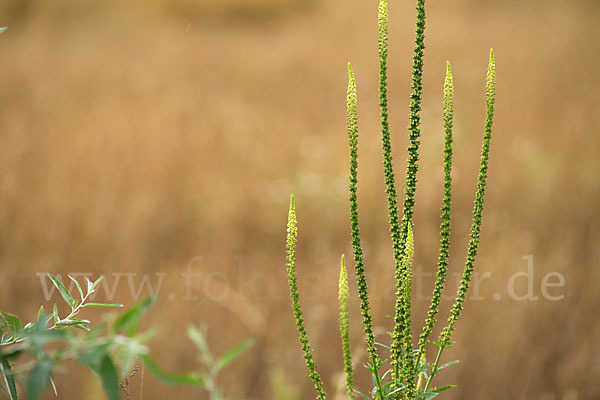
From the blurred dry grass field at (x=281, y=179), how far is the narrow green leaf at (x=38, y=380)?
258 millimetres

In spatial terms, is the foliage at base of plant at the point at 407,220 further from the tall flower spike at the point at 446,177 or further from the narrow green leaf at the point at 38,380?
the narrow green leaf at the point at 38,380

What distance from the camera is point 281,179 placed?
2.71 meters

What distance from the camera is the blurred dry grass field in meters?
1.68

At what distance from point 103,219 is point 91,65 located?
92.7 inches

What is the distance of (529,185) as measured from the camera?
8.46 feet

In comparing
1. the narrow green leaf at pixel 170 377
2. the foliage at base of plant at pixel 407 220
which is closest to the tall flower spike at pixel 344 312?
the foliage at base of plant at pixel 407 220

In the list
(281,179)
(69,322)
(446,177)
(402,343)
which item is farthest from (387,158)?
(281,179)

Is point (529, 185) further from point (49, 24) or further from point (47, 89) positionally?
point (49, 24)

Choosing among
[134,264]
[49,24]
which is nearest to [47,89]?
[49,24]

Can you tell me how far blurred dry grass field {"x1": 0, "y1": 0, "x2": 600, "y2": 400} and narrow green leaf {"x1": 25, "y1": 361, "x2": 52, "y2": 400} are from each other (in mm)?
258

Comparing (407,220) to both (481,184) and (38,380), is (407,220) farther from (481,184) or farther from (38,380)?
(38,380)

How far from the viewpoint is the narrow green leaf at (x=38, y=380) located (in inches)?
8.3

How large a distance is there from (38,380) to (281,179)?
2.50 m

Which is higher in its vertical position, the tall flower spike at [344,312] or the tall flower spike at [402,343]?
the tall flower spike at [344,312]
